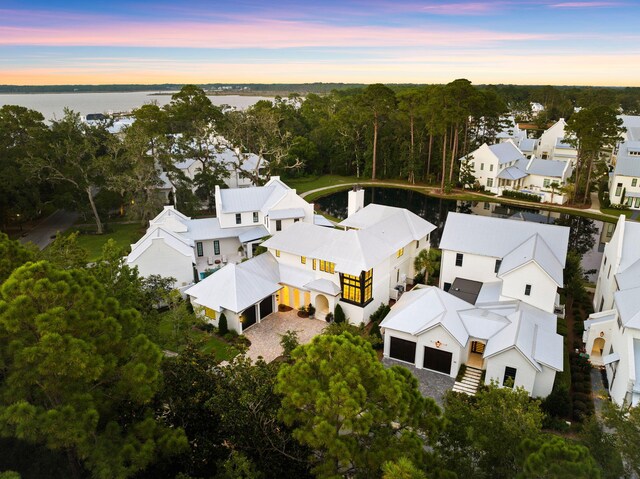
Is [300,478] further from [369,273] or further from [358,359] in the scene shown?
[369,273]

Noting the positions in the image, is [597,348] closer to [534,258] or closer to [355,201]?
[534,258]

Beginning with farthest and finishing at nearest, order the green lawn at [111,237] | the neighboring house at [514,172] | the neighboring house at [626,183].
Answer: the neighboring house at [514,172] → the neighboring house at [626,183] → the green lawn at [111,237]

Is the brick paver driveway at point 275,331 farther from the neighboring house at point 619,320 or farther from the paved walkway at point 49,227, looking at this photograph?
the paved walkway at point 49,227

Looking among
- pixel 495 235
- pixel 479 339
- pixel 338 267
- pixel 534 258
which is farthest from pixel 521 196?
pixel 479 339

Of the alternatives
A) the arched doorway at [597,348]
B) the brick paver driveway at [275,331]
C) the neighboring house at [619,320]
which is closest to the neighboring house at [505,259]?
the neighboring house at [619,320]

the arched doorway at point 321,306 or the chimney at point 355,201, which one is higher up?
the chimney at point 355,201

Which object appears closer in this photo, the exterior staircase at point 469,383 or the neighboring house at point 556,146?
the exterior staircase at point 469,383

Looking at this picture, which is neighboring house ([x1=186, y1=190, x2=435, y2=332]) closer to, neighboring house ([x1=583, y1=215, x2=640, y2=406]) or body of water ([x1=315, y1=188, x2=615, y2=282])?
neighboring house ([x1=583, y1=215, x2=640, y2=406])
